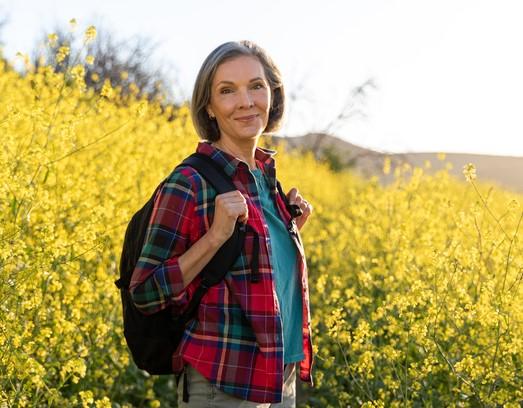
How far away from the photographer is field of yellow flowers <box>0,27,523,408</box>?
133 inches

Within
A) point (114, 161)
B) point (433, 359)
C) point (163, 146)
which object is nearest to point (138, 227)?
point (433, 359)

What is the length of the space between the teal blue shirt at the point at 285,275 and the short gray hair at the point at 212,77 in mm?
207

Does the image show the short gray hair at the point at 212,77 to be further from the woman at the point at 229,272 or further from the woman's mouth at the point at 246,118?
the woman's mouth at the point at 246,118

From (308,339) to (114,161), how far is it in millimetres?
3620

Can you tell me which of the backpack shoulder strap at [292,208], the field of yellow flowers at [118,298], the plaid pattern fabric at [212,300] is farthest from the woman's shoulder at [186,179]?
the field of yellow flowers at [118,298]

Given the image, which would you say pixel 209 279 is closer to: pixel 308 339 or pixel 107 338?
pixel 308 339

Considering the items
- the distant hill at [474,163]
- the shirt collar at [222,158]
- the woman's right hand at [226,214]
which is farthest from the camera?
the distant hill at [474,163]

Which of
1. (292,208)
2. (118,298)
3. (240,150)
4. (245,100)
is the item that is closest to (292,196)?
(292,208)

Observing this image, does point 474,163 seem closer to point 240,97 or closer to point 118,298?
point 118,298

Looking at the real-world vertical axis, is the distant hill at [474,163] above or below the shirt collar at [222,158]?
above

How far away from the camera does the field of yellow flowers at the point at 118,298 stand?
339 cm

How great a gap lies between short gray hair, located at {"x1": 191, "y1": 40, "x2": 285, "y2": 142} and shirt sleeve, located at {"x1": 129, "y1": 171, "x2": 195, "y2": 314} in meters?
0.35

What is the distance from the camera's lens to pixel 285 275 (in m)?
2.64

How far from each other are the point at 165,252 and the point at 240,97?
1.74ft
